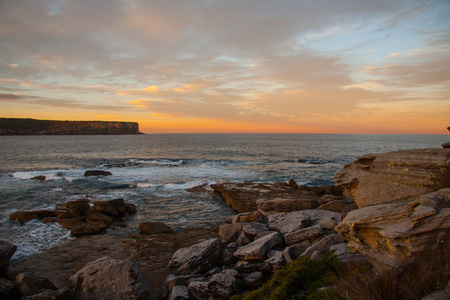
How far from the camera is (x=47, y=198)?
23.6m

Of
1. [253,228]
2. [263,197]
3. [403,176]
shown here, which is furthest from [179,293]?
[263,197]

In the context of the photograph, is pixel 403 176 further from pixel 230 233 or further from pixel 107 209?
pixel 107 209

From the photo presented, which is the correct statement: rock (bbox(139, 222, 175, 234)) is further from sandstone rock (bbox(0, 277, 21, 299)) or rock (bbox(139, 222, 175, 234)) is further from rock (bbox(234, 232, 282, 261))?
sandstone rock (bbox(0, 277, 21, 299))

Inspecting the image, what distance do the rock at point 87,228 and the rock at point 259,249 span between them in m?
10.6

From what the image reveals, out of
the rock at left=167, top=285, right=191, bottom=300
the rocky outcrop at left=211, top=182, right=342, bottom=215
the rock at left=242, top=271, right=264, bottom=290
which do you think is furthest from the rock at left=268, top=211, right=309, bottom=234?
the rock at left=167, top=285, right=191, bottom=300

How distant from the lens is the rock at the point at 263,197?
48.9 ft

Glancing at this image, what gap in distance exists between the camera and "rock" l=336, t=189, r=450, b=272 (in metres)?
6.18

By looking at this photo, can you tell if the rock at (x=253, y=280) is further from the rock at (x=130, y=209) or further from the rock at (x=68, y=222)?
the rock at (x=130, y=209)

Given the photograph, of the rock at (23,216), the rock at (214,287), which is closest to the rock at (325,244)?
the rock at (214,287)

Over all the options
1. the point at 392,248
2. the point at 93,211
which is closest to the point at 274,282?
the point at 392,248

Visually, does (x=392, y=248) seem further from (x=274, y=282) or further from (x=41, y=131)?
(x=41, y=131)

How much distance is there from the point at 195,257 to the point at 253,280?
2.37 m

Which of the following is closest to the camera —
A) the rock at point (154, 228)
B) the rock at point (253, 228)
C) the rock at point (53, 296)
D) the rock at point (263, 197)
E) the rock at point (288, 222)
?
the rock at point (53, 296)

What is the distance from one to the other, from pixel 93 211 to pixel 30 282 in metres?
11.2
